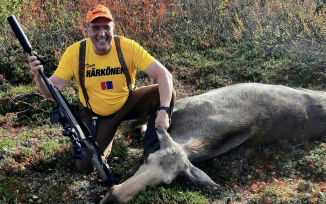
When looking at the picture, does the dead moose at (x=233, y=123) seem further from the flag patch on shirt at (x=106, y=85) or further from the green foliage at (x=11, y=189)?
the green foliage at (x=11, y=189)

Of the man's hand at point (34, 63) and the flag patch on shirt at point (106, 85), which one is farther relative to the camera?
the flag patch on shirt at point (106, 85)

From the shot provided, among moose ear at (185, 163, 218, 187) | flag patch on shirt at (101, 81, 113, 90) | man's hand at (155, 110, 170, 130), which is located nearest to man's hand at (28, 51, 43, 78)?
flag patch on shirt at (101, 81, 113, 90)

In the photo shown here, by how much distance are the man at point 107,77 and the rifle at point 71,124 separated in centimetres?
34

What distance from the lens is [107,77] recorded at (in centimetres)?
451

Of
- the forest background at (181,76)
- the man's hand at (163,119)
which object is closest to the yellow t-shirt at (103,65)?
the man's hand at (163,119)

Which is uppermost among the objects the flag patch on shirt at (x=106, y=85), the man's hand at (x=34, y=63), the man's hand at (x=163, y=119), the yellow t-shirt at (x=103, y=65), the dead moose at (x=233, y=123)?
the man's hand at (x=34, y=63)

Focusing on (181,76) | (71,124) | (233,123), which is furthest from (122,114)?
(181,76)

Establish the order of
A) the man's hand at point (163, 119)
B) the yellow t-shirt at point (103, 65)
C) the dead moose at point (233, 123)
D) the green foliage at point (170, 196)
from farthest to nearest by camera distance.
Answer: the yellow t-shirt at point (103, 65) < the man's hand at point (163, 119) < the dead moose at point (233, 123) < the green foliage at point (170, 196)

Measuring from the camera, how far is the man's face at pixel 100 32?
13.8ft

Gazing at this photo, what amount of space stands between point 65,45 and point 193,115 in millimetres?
3787

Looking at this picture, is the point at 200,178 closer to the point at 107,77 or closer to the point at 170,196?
the point at 170,196

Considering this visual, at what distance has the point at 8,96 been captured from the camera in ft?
20.1

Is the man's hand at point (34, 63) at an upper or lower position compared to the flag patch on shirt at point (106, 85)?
upper

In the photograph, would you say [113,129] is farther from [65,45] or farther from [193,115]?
[65,45]
